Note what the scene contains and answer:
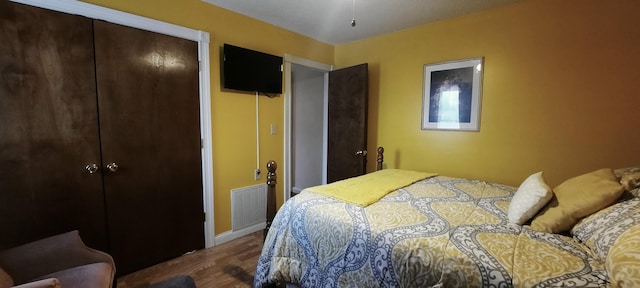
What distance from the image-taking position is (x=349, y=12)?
8.36ft

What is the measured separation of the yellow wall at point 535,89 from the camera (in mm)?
1923

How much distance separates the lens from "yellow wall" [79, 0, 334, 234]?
7.43 feet

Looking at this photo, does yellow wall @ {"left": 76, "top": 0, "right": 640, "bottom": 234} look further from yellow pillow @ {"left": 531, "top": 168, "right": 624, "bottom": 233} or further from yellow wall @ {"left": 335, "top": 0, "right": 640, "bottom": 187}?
yellow pillow @ {"left": 531, "top": 168, "right": 624, "bottom": 233}

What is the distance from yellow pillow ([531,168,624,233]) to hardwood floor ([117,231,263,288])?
6.33 ft

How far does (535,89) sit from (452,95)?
0.67m

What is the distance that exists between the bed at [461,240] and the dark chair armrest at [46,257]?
3.28 feet

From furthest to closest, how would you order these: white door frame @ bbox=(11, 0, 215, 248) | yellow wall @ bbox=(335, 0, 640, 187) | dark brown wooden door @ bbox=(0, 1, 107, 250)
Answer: yellow wall @ bbox=(335, 0, 640, 187), white door frame @ bbox=(11, 0, 215, 248), dark brown wooden door @ bbox=(0, 1, 107, 250)

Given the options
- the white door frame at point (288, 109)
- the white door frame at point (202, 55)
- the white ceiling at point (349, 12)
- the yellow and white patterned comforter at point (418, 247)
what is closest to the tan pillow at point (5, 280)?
the yellow and white patterned comforter at point (418, 247)

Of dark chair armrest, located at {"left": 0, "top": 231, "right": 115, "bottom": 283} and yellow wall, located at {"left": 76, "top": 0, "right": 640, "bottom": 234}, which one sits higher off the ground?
yellow wall, located at {"left": 76, "top": 0, "right": 640, "bottom": 234}

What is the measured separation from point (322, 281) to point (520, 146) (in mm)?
2240

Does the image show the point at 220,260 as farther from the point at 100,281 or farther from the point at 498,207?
the point at 498,207

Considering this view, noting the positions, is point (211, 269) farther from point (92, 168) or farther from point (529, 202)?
point (529, 202)

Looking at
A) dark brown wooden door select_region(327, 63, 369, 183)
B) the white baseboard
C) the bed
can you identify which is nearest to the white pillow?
the bed

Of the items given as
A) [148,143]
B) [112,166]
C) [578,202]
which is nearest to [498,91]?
[578,202]
